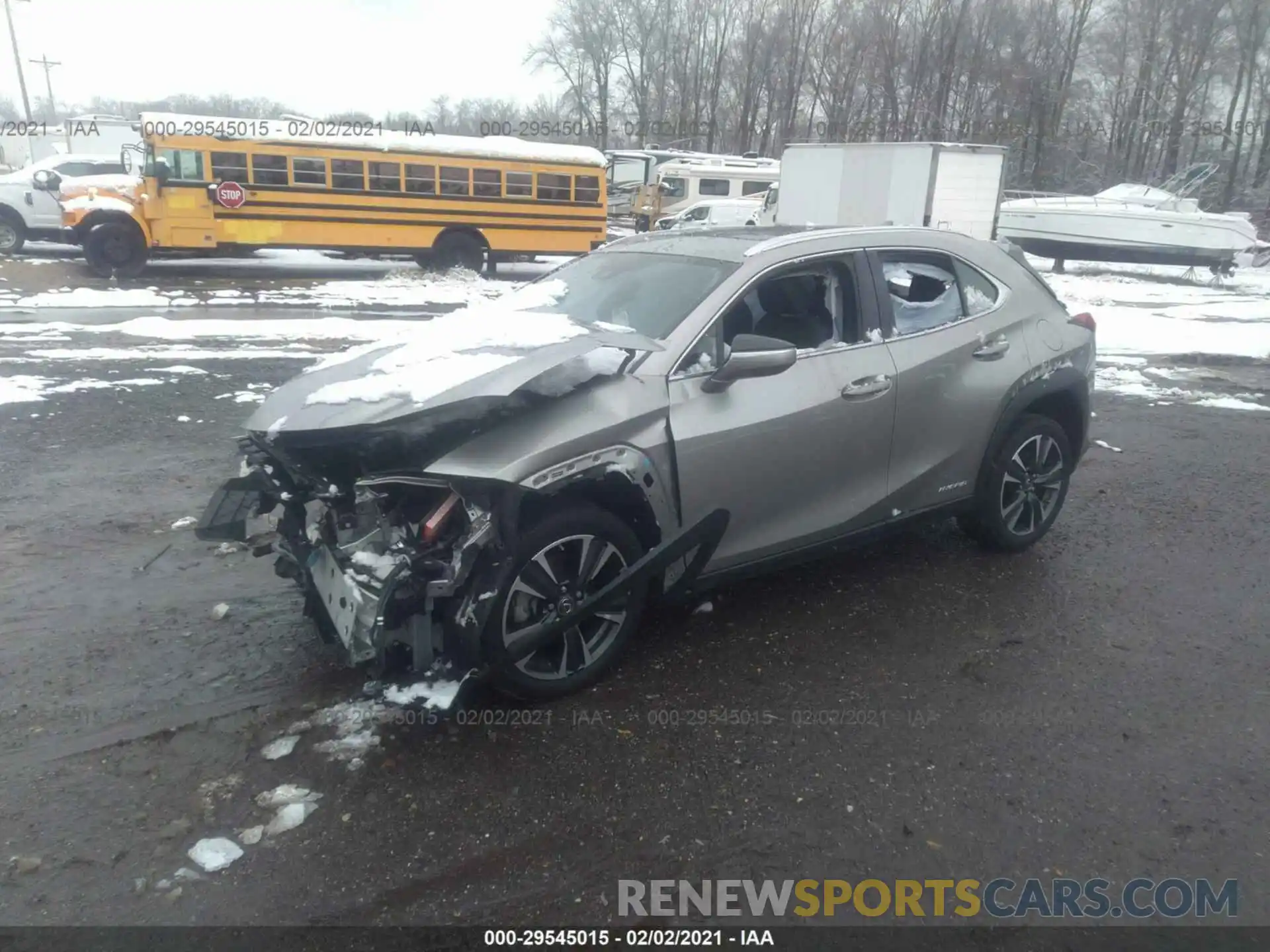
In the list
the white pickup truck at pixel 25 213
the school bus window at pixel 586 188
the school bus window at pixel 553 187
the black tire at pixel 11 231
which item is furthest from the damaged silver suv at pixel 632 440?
the black tire at pixel 11 231

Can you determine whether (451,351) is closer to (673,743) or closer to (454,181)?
(673,743)

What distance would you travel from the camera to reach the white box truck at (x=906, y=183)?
61.1 feet

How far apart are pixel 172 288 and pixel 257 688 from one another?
46.4 feet

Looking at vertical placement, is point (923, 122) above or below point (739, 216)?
above

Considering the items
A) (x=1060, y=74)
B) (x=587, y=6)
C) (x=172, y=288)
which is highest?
(x=587, y=6)

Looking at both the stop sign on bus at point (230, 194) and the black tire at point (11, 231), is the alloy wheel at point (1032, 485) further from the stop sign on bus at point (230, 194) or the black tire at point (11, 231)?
the black tire at point (11, 231)

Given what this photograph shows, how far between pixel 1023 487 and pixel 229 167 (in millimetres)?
15826

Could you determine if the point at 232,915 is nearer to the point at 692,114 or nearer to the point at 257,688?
the point at 257,688

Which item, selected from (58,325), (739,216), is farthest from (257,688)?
(739,216)

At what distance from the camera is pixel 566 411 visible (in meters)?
3.56

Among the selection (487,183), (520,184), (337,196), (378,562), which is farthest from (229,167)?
(378,562)

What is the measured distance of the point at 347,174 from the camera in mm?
17625

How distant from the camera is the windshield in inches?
→ 163

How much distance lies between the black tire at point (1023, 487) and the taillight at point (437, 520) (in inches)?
115
